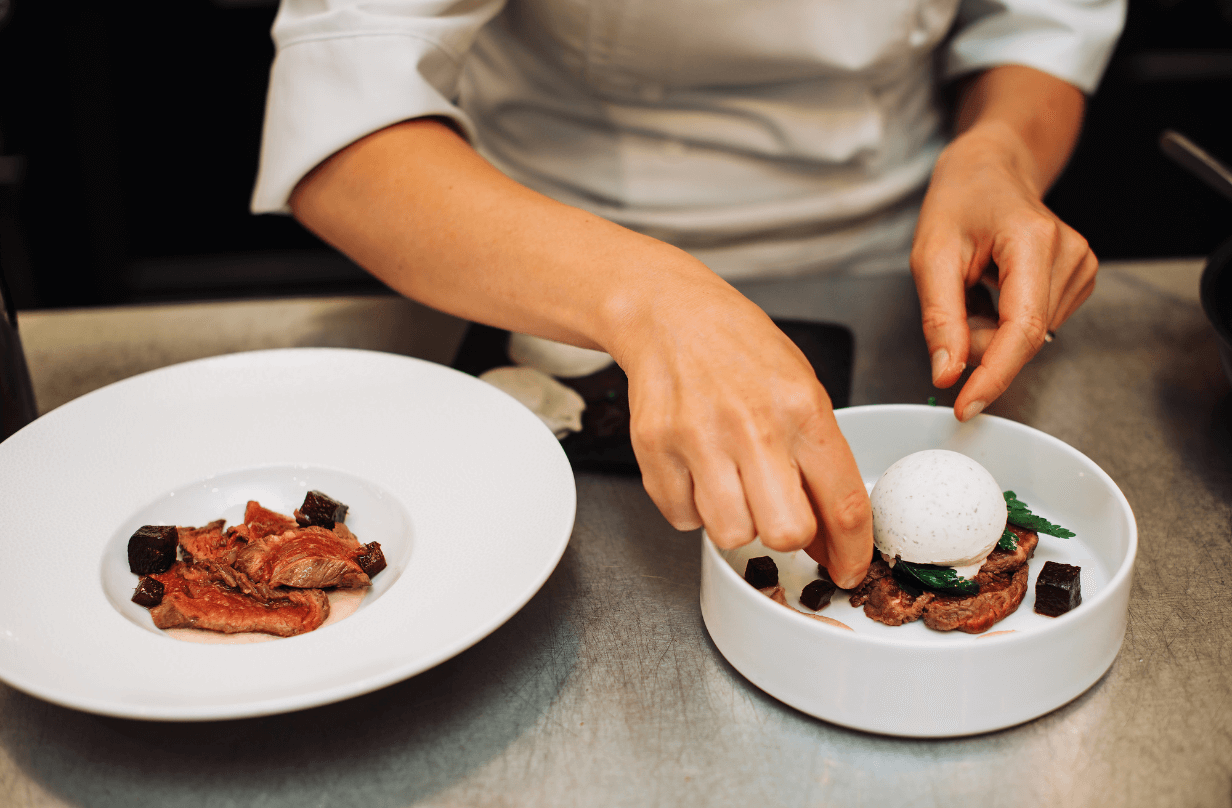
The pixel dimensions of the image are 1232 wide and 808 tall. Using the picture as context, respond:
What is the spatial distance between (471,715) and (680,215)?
824 mm

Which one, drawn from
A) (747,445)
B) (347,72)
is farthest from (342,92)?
(747,445)

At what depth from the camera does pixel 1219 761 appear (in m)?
0.62

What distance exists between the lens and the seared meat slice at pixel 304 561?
0.72 metres

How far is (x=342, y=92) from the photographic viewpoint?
968 mm

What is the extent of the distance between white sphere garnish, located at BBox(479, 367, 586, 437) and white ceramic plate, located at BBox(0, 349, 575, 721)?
0.10 m

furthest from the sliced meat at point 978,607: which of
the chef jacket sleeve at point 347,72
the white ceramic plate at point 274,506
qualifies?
the chef jacket sleeve at point 347,72

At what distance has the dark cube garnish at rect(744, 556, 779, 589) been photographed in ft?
2.32

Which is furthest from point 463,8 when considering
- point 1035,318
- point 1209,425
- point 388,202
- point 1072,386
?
point 1209,425

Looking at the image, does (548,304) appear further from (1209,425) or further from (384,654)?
(1209,425)

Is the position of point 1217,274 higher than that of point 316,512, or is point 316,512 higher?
point 1217,274

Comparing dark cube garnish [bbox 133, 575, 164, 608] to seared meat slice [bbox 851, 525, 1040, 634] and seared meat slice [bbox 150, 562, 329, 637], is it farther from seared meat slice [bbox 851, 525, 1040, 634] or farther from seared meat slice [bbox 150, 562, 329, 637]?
seared meat slice [bbox 851, 525, 1040, 634]

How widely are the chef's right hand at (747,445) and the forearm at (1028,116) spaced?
1.97 feet

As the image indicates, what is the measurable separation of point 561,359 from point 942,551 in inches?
20.1

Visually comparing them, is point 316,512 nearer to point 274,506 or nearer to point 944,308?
point 274,506
